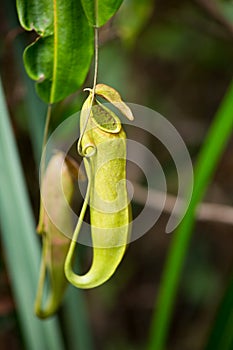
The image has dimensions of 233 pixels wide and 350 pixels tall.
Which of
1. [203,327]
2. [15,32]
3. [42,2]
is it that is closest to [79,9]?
[42,2]

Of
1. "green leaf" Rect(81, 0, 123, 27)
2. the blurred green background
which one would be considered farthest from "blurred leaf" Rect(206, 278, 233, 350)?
the blurred green background

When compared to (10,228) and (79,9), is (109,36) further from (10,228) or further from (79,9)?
(79,9)

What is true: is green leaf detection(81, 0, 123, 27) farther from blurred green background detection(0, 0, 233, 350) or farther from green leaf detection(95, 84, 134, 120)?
blurred green background detection(0, 0, 233, 350)

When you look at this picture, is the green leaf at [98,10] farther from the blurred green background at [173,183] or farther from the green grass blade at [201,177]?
the blurred green background at [173,183]

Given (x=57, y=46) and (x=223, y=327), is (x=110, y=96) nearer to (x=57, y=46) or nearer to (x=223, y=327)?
(x=57, y=46)

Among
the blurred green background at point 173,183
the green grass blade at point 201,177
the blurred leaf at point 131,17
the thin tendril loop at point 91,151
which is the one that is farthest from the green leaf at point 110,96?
the blurred green background at point 173,183

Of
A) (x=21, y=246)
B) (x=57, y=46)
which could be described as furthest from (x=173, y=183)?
(x=57, y=46)
